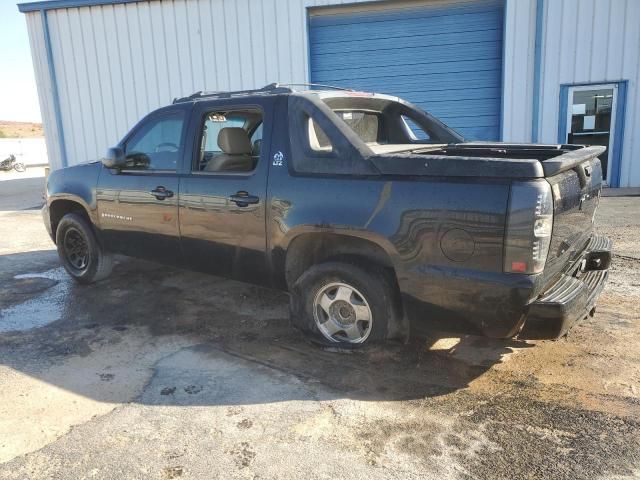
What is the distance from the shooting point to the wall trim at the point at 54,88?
12633 mm

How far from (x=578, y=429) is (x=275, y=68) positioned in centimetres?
1035

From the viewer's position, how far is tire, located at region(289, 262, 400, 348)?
3.49 m

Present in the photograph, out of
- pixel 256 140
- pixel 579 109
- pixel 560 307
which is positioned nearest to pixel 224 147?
pixel 256 140

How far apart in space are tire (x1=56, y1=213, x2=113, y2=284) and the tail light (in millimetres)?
4220

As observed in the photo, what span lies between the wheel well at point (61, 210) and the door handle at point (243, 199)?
2300 millimetres

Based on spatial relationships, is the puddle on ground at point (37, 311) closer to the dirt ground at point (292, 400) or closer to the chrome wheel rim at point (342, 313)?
the dirt ground at point (292, 400)

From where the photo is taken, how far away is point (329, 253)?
12.6 ft

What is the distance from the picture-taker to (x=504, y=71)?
10578mm

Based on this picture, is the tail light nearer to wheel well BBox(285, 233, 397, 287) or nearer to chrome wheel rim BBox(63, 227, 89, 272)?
wheel well BBox(285, 233, 397, 287)

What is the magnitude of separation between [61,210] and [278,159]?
3222 mm

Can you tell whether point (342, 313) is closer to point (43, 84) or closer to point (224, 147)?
point (224, 147)

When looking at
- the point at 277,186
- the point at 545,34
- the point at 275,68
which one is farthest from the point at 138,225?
the point at 545,34

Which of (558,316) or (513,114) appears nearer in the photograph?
(558,316)

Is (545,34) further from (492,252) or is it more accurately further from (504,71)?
(492,252)
